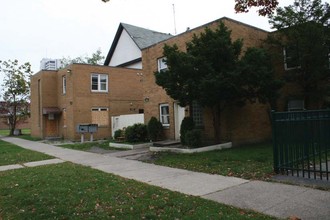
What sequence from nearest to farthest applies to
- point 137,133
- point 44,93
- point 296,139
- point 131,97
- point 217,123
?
point 296,139
point 217,123
point 137,133
point 131,97
point 44,93

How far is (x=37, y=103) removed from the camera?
3080 centimetres

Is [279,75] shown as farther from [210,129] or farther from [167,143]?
[167,143]

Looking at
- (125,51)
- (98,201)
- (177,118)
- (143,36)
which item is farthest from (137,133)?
(143,36)

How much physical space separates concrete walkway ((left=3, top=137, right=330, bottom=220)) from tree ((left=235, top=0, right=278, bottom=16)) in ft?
12.0

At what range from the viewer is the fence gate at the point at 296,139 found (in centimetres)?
753

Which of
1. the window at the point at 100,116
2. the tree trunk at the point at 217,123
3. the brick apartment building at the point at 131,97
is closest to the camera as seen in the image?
the tree trunk at the point at 217,123

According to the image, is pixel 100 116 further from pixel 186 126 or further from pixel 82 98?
pixel 186 126

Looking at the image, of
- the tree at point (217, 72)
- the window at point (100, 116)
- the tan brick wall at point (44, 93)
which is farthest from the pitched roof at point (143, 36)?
the tree at point (217, 72)

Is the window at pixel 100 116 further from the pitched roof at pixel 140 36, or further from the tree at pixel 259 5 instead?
the tree at pixel 259 5

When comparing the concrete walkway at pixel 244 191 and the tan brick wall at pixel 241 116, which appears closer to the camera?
the concrete walkway at pixel 244 191

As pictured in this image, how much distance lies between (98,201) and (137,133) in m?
12.2

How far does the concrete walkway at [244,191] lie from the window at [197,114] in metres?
6.47

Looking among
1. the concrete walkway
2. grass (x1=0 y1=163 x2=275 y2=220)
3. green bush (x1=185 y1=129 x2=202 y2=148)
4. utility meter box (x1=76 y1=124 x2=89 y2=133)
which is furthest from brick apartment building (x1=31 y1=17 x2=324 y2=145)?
grass (x1=0 y1=163 x2=275 y2=220)

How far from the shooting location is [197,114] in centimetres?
1647
